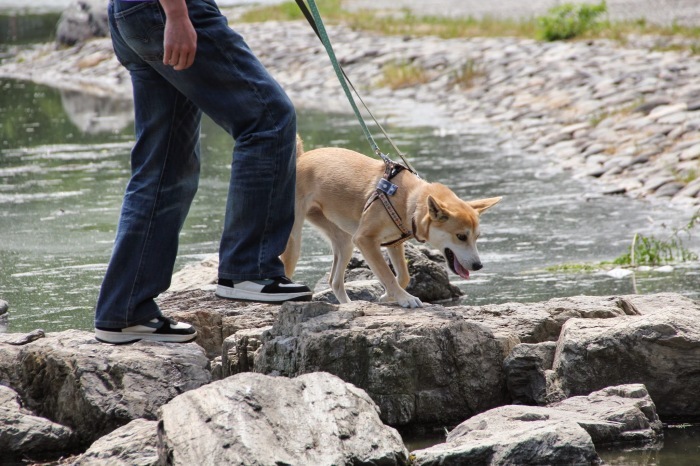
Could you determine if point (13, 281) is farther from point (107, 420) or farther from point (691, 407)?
point (691, 407)

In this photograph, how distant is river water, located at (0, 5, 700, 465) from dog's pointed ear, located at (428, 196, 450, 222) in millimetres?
1365

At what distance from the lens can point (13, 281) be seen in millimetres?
7406

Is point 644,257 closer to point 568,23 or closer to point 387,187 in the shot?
point 387,187

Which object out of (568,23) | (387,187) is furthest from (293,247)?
(568,23)

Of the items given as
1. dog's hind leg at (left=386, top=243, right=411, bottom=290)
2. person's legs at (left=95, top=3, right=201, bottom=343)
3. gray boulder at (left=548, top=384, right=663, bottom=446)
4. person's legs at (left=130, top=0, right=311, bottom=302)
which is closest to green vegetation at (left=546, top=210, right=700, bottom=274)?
dog's hind leg at (left=386, top=243, right=411, bottom=290)

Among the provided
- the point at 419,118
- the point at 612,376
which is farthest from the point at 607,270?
the point at 419,118

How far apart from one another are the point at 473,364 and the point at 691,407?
98 centimetres

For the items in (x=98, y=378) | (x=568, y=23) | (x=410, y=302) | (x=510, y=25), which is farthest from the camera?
(x=510, y=25)

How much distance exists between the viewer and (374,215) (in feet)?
18.7

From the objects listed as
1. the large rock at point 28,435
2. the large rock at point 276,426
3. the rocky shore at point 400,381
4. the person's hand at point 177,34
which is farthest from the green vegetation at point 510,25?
the large rock at point 28,435

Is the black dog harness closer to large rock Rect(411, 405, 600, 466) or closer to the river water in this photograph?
the river water

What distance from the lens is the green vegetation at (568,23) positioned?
61.9 feet

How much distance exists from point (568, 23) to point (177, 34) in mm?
15907

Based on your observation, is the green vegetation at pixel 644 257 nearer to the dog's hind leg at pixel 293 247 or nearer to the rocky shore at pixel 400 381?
the dog's hind leg at pixel 293 247
